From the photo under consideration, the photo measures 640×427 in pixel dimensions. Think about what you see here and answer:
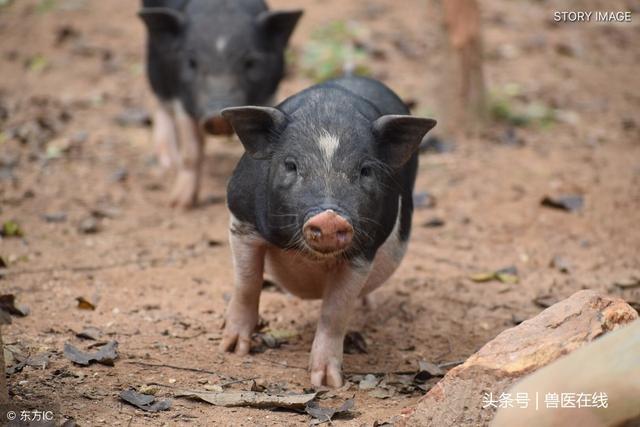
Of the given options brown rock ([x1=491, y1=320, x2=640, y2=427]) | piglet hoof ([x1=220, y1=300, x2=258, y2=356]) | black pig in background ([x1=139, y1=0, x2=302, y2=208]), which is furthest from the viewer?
black pig in background ([x1=139, y1=0, x2=302, y2=208])

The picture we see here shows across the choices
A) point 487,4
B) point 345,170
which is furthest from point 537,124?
point 345,170

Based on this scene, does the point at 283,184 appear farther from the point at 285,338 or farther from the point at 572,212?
the point at 572,212

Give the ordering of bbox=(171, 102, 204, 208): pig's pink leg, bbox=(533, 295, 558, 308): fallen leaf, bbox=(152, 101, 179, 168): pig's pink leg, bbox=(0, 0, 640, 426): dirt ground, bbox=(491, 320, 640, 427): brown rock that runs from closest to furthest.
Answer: bbox=(491, 320, 640, 427): brown rock → bbox=(0, 0, 640, 426): dirt ground → bbox=(533, 295, 558, 308): fallen leaf → bbox=(171, 102, 204, 208): pig's pink leg → bbox=(152, 101, 179, 168): pig's pink leg

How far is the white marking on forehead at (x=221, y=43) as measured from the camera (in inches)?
287

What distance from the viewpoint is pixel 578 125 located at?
9570 mm

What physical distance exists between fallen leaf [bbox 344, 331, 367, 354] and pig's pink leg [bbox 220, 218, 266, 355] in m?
0.55

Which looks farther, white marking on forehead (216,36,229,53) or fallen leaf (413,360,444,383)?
Result: white marking on forehead (216,36,229,53)

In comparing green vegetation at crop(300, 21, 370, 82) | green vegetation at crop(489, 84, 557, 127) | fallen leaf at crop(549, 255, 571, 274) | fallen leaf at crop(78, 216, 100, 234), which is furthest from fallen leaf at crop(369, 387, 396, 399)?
green vegetation at crop(300, 21, 370, 82)

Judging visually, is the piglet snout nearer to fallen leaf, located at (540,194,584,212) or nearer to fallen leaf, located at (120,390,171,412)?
fallen leaf, located at (120,390,171,412)

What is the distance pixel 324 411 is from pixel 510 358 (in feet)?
3.03

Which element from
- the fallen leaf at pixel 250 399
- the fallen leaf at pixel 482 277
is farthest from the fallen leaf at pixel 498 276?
the fallen leaf at pixel 250 399

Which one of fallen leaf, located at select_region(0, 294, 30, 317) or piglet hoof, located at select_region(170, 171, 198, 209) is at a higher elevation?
fallen leaf, located at select_region(0, 294, 30, 317)

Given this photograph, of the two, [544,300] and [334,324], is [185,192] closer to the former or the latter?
[544,300]

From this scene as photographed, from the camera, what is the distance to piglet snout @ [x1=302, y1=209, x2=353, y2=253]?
389cm
